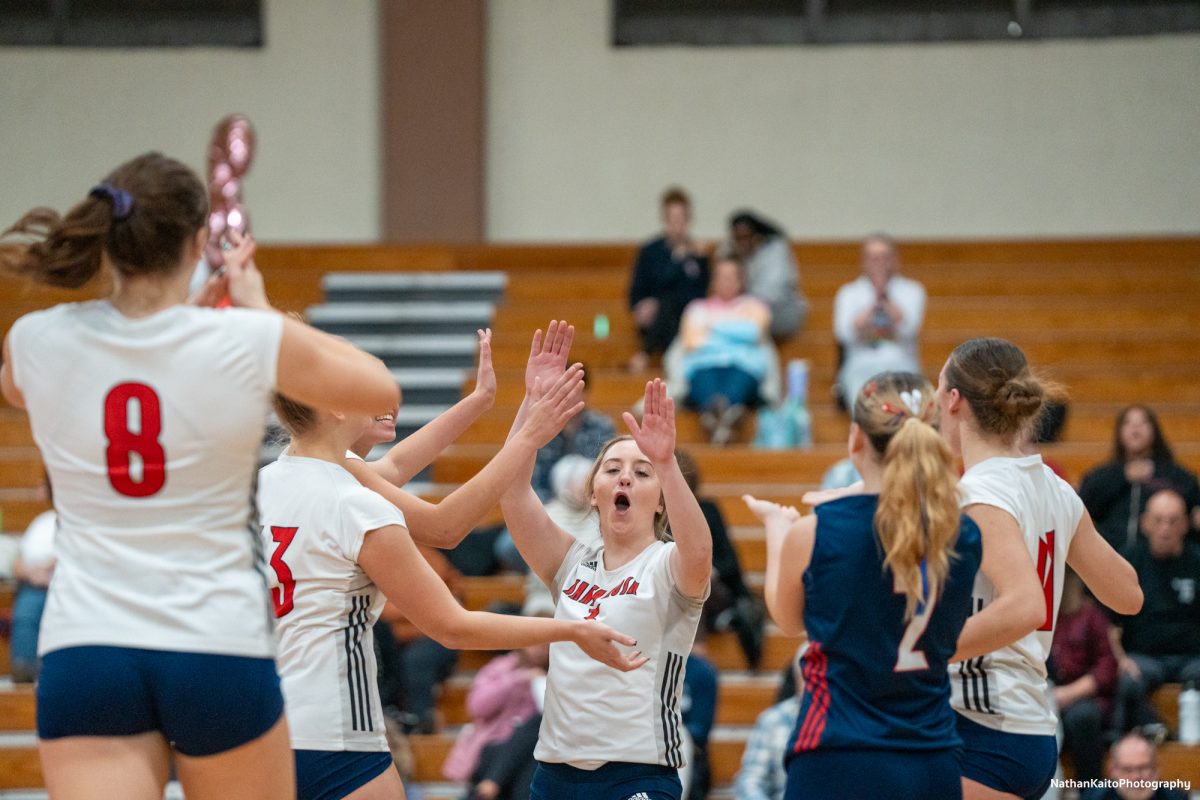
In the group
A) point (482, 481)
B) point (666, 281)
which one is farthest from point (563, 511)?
point (482, 481)

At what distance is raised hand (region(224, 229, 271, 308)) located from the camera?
2832 millimetres

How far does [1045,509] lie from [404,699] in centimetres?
431

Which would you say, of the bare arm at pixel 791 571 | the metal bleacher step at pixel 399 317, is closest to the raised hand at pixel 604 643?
the bare arm at pixel 791 571

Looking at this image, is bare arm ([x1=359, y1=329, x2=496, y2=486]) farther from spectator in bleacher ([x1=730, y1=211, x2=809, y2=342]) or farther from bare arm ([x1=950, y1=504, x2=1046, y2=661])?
spectator in bleacher ([x1=730, y1=211, x2=809, y2=342])

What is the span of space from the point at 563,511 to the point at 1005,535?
4190mm

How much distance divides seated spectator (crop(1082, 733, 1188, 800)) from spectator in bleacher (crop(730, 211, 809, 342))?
4.39 metres

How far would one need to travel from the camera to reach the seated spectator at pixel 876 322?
9.34 metres

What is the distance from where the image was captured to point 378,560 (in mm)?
3160

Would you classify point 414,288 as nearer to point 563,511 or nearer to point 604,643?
point 563,511

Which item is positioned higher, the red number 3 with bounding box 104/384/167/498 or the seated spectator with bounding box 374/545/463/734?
the red number 3 with bounding box 104/384/167/498

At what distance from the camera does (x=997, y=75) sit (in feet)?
40.2

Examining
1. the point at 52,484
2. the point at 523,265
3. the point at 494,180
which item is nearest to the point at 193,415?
the point at 52,484

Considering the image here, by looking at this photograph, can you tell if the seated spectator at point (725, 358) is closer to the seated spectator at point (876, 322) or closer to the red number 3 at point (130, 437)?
the seated spectator at point (876, 322)

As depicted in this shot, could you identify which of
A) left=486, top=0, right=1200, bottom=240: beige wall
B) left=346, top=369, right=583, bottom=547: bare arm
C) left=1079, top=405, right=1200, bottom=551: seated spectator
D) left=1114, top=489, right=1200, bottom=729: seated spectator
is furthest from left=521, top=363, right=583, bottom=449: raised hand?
left=486, top=0, right=1200, bottom=240: beige wall
